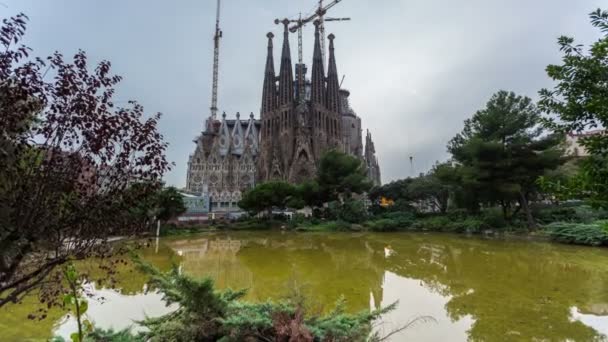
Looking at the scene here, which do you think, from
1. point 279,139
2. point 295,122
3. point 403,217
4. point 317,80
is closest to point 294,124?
point 295,122

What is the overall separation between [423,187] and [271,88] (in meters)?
28.7

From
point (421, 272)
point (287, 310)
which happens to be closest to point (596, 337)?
point (287, 310)

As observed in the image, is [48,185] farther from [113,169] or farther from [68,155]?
[113,169]

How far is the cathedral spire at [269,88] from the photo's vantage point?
49.4 m

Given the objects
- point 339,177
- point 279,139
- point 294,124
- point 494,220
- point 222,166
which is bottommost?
point 494,220

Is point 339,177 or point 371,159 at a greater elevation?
point 371,159

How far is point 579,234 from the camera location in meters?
14.6

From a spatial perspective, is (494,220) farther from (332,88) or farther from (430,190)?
(332,88)

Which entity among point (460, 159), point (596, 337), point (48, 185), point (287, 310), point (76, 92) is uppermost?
point (460, 159)

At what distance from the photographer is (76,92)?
2.49m

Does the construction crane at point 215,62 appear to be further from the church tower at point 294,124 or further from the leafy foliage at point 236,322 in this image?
the leafy foliage at point 236,322

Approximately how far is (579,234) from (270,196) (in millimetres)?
20796

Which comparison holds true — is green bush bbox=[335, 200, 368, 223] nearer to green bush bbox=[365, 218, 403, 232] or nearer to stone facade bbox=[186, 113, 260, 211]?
green bush bbox=[365, 218, 403, 232]

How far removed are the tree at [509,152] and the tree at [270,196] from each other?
14717 millimetres
